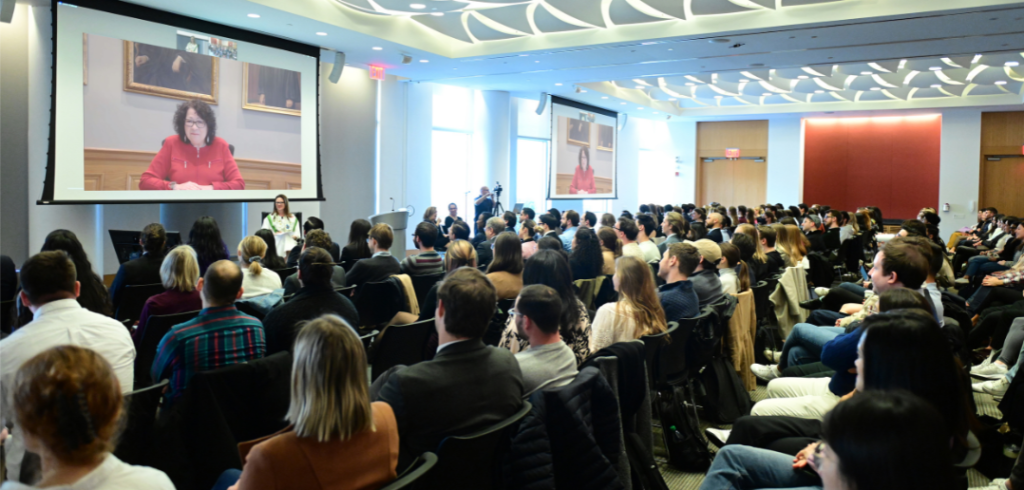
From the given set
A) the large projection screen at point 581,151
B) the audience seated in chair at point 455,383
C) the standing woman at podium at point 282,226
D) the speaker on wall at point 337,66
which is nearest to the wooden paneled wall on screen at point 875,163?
the large projection screen at point 581,151

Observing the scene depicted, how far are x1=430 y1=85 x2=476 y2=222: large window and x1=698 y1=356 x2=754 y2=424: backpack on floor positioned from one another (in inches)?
384

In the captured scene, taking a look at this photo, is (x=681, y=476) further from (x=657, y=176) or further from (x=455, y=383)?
(x=657, y=176)

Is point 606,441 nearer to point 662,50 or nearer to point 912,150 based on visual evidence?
point 662,50

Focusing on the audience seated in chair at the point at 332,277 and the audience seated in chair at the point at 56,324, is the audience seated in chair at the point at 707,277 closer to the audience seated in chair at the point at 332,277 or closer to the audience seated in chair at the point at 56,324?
the audience seated in chair at the point at 332,277

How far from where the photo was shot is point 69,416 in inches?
49.6

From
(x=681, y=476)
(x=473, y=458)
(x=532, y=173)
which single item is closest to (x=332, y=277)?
(x=681, y=476)

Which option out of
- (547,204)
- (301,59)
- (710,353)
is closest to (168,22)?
(301,59)

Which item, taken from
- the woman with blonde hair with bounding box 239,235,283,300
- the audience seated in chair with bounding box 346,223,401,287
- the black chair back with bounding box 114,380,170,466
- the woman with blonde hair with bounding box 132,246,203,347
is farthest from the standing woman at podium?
the black chair back with bounding box 114,380,170,466

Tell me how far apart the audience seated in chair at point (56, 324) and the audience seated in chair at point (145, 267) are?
6.56ft

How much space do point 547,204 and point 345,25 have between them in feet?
27.6

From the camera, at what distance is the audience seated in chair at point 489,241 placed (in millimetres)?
6688

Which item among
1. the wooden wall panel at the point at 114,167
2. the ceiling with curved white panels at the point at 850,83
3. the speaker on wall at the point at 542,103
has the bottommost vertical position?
the wooden wall panel at the point at 114,167

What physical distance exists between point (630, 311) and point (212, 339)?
76.3 inches

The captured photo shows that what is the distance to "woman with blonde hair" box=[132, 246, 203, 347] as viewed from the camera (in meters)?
3.51
